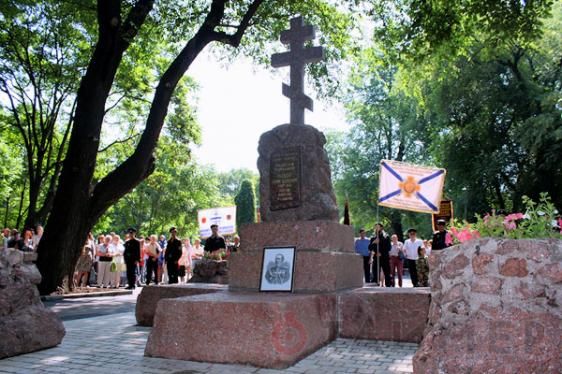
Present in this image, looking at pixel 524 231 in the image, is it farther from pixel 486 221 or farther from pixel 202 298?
pixel 202 298

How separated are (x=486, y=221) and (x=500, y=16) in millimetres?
9023

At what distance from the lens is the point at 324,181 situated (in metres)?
7.32

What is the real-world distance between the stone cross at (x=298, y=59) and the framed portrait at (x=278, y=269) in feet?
7.29

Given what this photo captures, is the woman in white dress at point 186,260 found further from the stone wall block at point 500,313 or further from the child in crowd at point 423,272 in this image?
the stone wall block at point 500,313

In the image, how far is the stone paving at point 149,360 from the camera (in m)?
4.73

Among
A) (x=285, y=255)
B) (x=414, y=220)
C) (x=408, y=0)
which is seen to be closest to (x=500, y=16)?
(x=408, y=0)

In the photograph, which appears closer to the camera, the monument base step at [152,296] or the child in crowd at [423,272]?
the monument base step at [152,296]

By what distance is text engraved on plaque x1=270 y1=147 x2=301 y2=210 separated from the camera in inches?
284

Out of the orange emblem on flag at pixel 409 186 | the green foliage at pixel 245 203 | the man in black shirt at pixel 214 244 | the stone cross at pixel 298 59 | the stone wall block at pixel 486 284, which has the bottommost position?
the stone wall block at pixel 486 284

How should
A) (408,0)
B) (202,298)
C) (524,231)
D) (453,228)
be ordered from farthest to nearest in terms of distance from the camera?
(408,0) < (202,298) < (453,228) < (524,231)

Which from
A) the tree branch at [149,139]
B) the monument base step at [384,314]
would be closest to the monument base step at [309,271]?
the monument base step at [384,314]

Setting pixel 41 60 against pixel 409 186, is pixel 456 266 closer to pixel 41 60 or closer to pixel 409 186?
pixel 409 186

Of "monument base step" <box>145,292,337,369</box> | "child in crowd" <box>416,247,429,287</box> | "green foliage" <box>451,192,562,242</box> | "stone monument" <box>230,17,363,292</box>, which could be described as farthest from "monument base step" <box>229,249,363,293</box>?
"child in crowd" <box>416,247,429,287</box>

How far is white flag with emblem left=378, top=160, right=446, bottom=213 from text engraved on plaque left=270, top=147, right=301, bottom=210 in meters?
4.97
